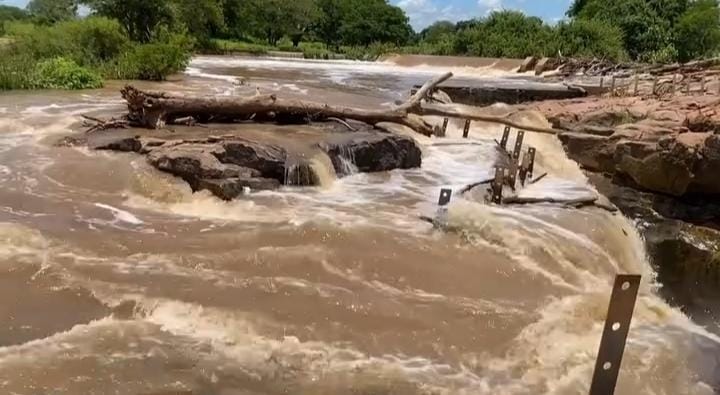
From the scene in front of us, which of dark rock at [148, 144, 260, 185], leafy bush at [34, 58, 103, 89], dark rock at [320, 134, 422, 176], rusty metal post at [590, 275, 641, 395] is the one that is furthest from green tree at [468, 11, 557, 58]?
rusty metal post at [590, 275, 641, 395]

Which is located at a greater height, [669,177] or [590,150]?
[590,150]

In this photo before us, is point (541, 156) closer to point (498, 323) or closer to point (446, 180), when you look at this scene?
point (446, 180)

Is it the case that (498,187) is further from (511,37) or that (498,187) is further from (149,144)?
(511,37)

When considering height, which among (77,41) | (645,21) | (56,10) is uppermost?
(645,21)

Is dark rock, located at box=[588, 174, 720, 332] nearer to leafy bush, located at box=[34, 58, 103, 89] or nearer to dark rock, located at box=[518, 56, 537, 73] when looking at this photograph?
leafy bush, located at box=[34, 58, 103, 89]

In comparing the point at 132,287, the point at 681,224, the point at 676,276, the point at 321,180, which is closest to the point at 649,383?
the point at 132,287

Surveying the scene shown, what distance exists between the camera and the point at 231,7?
56656 millimetres

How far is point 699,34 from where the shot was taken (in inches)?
1474

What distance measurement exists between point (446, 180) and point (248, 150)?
296 cm

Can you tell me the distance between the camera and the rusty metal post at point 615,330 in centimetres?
313

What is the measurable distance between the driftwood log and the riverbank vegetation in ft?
26.6

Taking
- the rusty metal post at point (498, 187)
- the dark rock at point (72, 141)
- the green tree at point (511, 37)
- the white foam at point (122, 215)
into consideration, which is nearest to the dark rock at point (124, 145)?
the dark rock at point (72, 141)

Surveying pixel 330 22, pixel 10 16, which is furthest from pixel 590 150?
pixel 330 22

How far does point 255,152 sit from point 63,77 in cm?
1123
